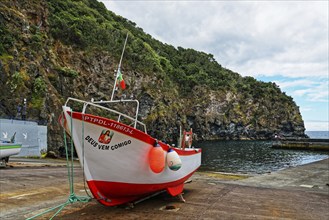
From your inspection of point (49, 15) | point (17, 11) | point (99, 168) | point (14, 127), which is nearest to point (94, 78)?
point (49, 15)

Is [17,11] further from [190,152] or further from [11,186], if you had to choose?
[190,152]

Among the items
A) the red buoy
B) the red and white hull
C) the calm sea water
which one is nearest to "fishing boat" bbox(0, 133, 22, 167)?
the red and white hull

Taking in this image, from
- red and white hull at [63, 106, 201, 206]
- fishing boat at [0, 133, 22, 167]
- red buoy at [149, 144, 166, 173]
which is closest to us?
red and white hull at [63, 106, 201, 206]

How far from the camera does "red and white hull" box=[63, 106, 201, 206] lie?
6.13 meters

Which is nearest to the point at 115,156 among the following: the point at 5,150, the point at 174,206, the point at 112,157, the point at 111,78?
the point at 112,157

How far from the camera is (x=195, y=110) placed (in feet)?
313

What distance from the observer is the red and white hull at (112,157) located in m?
6.13

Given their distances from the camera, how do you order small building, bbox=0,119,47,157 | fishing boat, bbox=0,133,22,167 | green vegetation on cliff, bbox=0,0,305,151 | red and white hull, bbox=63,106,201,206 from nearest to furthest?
red and white hull, bbox=63,106,201,206 < fishing boat, bbox=0,133,22,167 < small building, bbox=0,119,47,157 < green vegetation on cliff, bbox=0,0,305,151

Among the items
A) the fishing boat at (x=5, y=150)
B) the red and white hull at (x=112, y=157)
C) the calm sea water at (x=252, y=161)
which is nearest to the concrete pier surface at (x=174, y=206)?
the red and white hull at (x=112, y=157)

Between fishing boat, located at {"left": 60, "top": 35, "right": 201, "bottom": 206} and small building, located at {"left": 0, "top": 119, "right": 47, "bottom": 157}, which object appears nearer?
fishing boat, located at {"left": 60, "top": 35, "right": 201, "bottom": 206}

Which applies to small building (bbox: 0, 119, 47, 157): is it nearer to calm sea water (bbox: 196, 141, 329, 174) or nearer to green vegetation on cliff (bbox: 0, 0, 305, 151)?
green vegetation on cliff (bbox: 0, 0, 305, 151)

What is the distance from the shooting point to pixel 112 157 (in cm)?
639

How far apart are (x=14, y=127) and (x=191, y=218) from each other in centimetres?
2193

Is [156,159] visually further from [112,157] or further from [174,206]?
[174,206]
